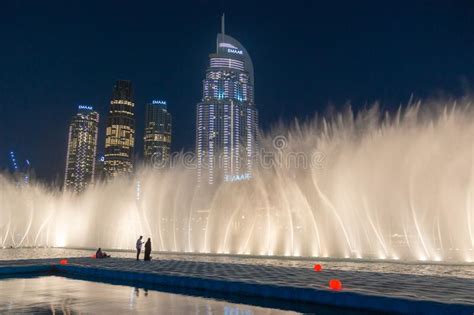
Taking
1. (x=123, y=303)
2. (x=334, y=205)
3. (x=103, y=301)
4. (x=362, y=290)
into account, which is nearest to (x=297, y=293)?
(x=362, y=290)

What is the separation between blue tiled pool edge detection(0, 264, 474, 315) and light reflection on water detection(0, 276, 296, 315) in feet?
3.79

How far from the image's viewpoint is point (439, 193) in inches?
1320

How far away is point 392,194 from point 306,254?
8.28 metres

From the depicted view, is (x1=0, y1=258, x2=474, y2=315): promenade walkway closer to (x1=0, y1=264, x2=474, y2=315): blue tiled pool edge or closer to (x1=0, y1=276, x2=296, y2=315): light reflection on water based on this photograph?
(x1=0, y1=264, x2=474, y2=315): blue tiled pool edge

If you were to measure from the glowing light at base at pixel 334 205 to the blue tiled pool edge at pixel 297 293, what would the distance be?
1997cm

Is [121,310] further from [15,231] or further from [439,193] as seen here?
[15,231]

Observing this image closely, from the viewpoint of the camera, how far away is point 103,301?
11336mm

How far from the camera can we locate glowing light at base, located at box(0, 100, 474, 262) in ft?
109

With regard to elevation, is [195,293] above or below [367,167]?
below

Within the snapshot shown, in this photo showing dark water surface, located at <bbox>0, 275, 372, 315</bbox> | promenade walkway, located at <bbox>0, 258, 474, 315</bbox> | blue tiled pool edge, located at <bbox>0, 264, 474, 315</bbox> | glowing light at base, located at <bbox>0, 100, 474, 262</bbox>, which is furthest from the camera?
glowing light at base, located at <bbox>0, 100, 474, 262</bbox>

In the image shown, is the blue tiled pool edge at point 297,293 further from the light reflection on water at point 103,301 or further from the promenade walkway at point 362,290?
the light reflection on water at point 103,301

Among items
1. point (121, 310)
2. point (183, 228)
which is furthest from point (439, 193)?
point (121, 310)

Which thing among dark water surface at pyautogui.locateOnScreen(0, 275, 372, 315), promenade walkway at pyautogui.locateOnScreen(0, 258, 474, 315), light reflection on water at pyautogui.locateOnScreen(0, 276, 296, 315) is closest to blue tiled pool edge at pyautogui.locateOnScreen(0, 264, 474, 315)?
promenade walkway at pyautogui.locateOnScreen(0, 258, 474, 315)

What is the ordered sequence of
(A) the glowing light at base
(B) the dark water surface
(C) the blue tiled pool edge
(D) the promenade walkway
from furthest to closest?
(A) the glowing light at base < (B) the dark water surface < (D) the promenade walkway < (C) the blue tiled pool edge
